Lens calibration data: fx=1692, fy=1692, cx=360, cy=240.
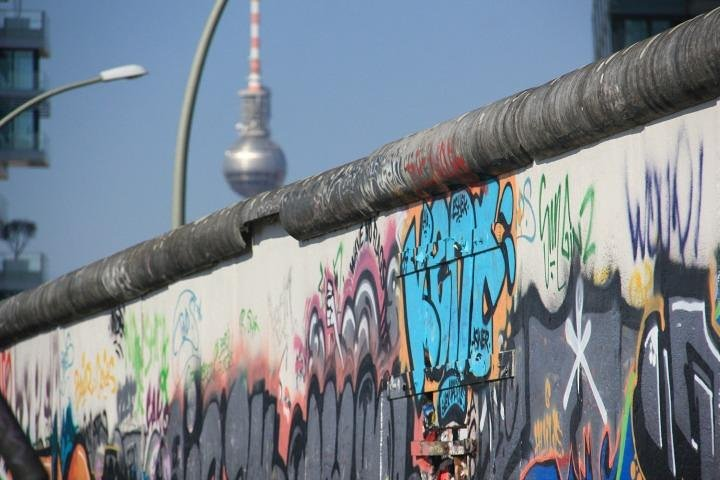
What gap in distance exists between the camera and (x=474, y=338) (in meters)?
7.93

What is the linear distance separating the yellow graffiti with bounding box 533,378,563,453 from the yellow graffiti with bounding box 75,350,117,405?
24.0ft

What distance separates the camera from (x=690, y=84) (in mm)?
6051

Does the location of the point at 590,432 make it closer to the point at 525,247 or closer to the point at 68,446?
the point at 525,247

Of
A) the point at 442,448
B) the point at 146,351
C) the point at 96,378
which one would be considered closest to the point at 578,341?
the point at 442,448

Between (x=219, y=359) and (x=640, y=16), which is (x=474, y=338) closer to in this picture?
(x=219, y=359)

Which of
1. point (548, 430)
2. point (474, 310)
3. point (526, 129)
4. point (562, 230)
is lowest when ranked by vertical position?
point (548, 430)

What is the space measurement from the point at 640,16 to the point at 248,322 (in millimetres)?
52731

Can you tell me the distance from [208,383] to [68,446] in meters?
3.97

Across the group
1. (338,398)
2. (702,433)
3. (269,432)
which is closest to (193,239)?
(269,432)

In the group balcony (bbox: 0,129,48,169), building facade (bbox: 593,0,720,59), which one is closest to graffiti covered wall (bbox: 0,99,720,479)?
building facade (bbox: 593,0,720,59)

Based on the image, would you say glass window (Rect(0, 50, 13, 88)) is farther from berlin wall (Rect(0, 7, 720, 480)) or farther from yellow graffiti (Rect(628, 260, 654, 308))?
yellow graffiti (Rect(628, 260, 654, 308))

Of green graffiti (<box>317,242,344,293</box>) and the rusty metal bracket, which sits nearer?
the rusty metal bracket

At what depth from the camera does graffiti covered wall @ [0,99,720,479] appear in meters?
6.11

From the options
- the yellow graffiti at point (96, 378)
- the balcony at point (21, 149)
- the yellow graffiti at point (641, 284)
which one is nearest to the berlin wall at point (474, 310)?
the yellow graffiti at point (641, 284)
